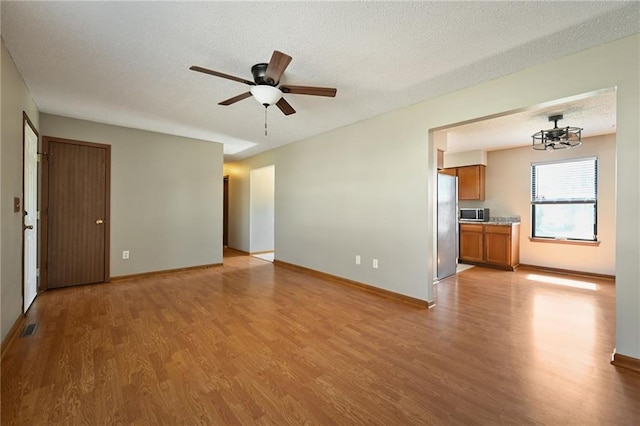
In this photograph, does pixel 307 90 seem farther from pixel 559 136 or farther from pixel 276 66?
pixel 559 136

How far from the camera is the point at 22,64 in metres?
2.56

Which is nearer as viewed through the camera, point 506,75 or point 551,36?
point 551,36

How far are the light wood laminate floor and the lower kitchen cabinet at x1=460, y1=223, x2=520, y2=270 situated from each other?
1608 millimetres

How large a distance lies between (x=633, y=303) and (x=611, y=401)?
803mm

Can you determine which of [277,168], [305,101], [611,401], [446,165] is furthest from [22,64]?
[446,165]

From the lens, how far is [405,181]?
11.8ft

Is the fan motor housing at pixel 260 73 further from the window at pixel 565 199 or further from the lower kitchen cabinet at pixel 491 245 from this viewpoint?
the window at pixel 565 199

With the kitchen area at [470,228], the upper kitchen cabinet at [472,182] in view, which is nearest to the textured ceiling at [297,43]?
the kitchen area at [470,228]

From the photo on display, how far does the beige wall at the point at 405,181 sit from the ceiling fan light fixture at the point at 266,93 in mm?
1832

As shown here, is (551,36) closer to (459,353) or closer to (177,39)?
(459,353)

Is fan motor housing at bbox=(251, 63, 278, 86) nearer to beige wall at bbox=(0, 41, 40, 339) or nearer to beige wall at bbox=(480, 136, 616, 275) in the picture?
beige wall at bbox=(0, 41, 40, 339)

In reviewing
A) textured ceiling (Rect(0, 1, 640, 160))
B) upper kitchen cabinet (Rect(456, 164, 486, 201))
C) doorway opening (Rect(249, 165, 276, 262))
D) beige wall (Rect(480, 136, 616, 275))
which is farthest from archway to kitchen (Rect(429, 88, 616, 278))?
doorway opening (Rect(249, 165, 276, 262))

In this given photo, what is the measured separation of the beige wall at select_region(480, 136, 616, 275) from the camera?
15.5 ft

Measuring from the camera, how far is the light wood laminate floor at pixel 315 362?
1633 mm
